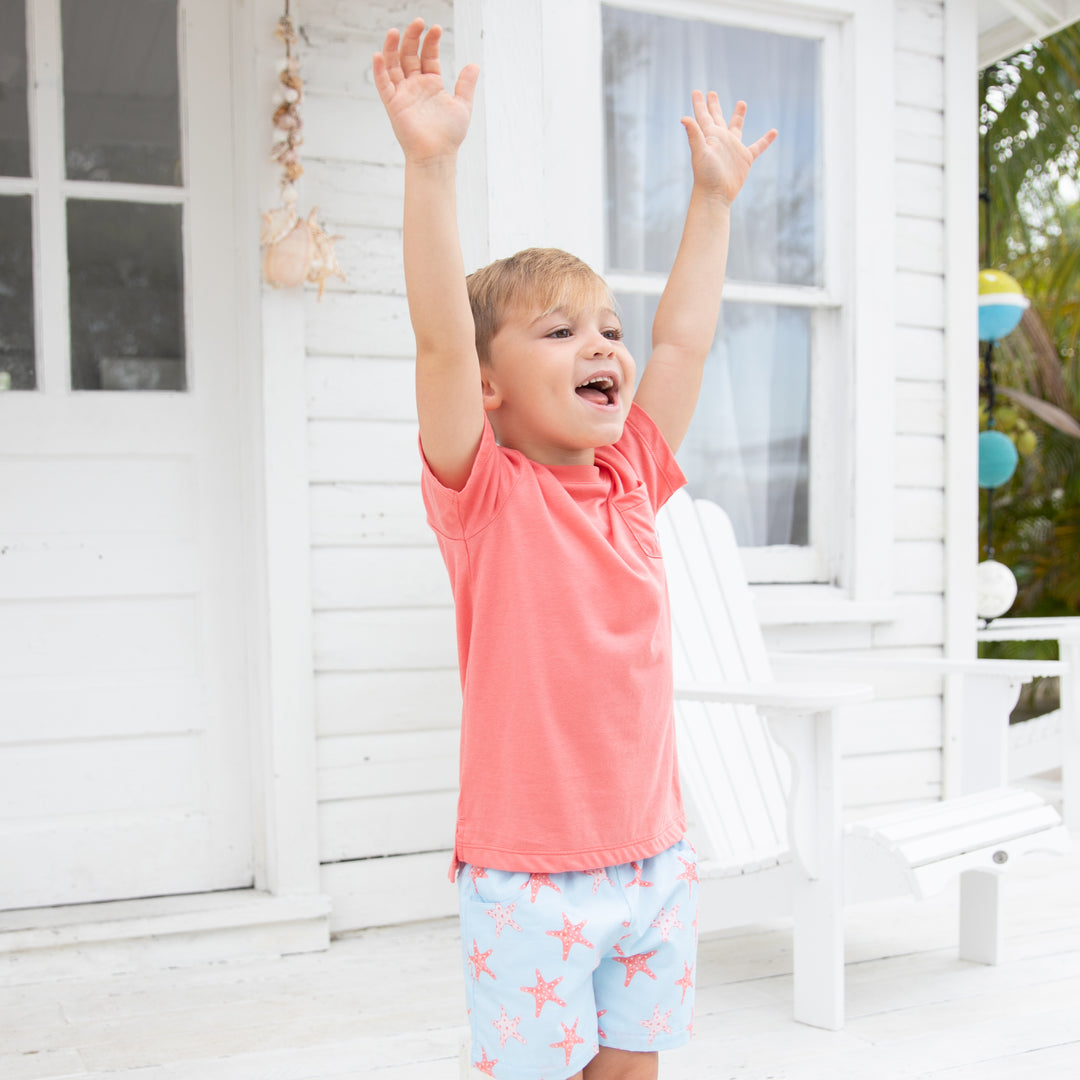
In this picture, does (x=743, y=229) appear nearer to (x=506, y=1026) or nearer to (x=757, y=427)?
(x=757, y=427)

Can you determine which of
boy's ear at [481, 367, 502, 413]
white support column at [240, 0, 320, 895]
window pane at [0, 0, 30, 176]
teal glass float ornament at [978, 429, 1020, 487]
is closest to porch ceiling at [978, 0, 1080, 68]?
teal glass float ornament at [978, 429, 1020, 487]

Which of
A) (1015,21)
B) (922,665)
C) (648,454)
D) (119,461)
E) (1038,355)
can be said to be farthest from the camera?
(1038,355)

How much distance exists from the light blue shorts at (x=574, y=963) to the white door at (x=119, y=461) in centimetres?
164

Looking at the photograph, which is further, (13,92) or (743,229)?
(743,229)

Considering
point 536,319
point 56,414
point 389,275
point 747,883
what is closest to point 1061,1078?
point 747,883

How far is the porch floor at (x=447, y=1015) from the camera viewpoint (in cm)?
195

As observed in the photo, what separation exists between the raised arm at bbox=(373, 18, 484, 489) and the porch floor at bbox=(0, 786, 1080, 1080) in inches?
51.3

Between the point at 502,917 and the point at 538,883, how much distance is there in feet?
0.17

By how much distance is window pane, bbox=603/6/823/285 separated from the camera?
9.93ft

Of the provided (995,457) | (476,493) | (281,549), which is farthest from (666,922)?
(995,457)

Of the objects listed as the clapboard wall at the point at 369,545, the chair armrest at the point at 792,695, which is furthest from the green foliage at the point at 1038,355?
the chair armrest at the point at 792,695

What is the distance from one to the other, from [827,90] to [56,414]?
225 cm

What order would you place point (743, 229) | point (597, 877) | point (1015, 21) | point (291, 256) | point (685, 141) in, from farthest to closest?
point (1015, 21) → point (743, 229) → point (685, 141) → point (291, 256) → point (597, 877)

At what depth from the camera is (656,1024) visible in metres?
1.22
